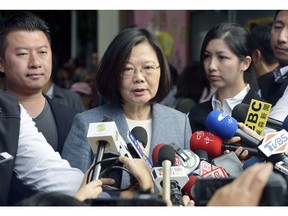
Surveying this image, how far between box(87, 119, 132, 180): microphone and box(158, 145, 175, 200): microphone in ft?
0.41

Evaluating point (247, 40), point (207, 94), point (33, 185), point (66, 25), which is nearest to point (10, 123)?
point (33, 185)

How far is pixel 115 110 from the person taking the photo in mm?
3338

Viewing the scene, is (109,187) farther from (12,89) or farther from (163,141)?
(12,89)

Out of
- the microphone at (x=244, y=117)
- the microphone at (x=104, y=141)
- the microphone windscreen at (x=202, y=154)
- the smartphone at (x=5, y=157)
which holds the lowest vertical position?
the microphone windscreen at (x=202, y=154)

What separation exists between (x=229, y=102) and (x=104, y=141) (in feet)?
4.72

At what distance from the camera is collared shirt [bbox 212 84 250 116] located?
151 inches

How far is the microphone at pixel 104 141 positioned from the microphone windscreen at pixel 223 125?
566 millimetres

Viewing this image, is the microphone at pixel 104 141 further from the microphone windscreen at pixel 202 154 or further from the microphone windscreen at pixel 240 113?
the microphone windscreen at pixel 240 113

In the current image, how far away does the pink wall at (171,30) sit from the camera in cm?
974

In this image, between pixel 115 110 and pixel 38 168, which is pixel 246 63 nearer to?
pixel 115 110

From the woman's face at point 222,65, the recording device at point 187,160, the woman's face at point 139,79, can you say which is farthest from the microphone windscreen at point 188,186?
the woman's face at point 222,65

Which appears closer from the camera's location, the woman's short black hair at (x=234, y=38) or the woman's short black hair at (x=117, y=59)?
the woman's short black hair at (x=117, y=59)

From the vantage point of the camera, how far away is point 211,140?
3045 mm

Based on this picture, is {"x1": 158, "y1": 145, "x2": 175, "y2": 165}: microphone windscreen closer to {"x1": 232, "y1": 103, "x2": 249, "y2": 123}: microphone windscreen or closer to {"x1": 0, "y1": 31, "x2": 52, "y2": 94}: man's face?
{"x1": 232, "y1": 103, "x2": 249, "y2": 123}: microphone windscreen
